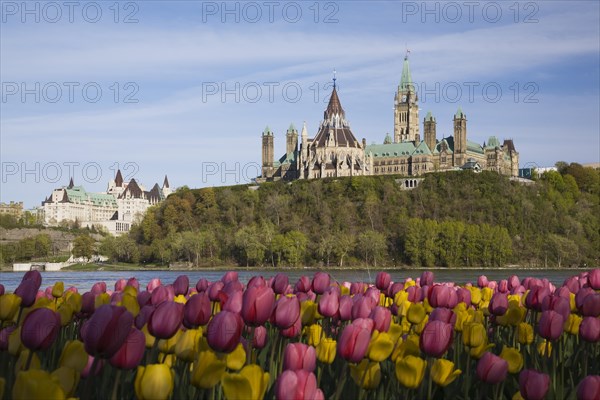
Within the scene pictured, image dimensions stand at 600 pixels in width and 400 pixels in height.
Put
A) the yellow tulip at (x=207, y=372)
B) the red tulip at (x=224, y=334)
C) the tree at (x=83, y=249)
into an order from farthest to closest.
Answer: the tree at (x=83, y=249), the red tulip at (x=224, y=334), the yellow tulip at (x=207, y=372)

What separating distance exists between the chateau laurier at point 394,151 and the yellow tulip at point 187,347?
5229 inches

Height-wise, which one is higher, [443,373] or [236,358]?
[236,358]

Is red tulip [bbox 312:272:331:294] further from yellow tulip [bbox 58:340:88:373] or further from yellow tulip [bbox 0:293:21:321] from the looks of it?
yellow tulip [bbox 58:340:88:373]

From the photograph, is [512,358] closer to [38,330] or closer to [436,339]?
[436,339]

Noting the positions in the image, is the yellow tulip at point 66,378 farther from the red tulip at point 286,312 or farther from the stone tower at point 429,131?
the stone tower at point 429,131

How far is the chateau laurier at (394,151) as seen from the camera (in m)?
140

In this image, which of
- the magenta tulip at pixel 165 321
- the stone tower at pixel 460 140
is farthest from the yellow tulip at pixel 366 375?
the stone tower at pixel 460 140

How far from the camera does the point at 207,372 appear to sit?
3.19m

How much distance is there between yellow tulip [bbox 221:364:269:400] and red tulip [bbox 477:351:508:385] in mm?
1376

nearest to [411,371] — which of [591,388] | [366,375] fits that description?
[366,375]

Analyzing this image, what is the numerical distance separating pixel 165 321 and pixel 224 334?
41 cm

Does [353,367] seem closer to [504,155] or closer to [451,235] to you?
[451,235]

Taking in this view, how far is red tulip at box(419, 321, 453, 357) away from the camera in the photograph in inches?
153

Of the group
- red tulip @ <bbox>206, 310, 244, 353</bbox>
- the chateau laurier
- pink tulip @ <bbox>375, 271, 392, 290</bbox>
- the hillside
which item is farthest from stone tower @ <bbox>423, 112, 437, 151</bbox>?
red tulip @ <bbox>206, 310, 244, 353</bbox>
